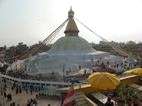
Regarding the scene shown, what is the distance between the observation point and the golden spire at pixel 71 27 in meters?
51.5

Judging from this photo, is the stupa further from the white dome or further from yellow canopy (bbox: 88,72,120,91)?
yellow canopy (bbox: 88,72,120,91)

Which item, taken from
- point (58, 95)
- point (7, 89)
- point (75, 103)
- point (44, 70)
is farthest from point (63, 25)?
point (75, 103)

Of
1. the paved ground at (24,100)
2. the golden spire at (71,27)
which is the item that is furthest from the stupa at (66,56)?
the paved ground at (24,100)

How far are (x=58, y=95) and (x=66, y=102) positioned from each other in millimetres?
16277

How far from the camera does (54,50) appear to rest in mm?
48469

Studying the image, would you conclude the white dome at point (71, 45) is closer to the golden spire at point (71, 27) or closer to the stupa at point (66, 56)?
the stupa at point (66, 56)

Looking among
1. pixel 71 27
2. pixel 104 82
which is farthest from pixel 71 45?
pixel 104 82

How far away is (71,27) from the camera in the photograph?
51469mm

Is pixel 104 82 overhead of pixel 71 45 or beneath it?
beneath

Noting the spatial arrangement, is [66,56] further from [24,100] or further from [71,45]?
[24,100]

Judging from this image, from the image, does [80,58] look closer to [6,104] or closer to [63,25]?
[63,25]

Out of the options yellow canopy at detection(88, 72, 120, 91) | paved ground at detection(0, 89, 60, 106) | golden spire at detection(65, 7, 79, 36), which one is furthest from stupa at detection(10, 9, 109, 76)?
A: yellow canopy at detection(88, 72, 120, 91)

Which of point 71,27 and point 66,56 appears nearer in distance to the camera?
point 66,56

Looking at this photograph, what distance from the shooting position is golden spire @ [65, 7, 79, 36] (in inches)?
2026
